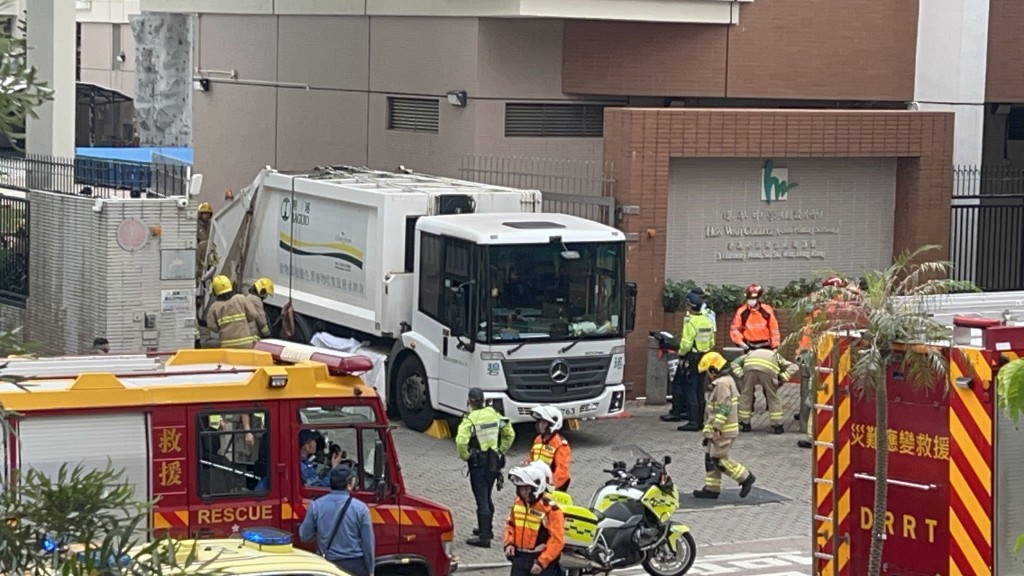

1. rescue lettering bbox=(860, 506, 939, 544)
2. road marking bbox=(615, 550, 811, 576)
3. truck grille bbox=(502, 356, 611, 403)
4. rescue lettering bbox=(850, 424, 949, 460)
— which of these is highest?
rescue lettering bbox=(850, 424, 949, 460)

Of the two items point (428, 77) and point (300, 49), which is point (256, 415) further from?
point (300, 49)

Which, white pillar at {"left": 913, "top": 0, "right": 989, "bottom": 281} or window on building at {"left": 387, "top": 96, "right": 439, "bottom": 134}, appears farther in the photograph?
white pillar at {"left": 913, "top": 0, "right": 989, "bottom": 281}

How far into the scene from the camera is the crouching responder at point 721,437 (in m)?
17.1

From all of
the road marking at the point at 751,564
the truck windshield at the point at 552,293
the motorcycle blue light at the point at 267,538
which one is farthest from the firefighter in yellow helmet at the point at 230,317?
the motorcycle blue light at the point at 267,538

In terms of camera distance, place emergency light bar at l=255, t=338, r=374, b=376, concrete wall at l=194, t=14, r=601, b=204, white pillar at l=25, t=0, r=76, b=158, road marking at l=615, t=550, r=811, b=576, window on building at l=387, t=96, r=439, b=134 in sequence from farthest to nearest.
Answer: window on building at l=387, t=96, r=439, b=134, concrete wall at l=194, t=14, r=601, b=204, white pillar at l=25, t=0, r=76, b=158, road marking at l=615, t=550, r=811, b=576, emergency light bar at l=255, t=338, r=374, b=376

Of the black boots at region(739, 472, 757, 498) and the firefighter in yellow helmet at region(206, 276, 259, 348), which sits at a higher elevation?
the firefighter in yellow helmet at region(206, 276, 259, 348)

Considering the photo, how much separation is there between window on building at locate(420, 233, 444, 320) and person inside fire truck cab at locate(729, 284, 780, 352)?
4.08 metres

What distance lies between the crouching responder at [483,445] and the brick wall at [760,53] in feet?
34.6

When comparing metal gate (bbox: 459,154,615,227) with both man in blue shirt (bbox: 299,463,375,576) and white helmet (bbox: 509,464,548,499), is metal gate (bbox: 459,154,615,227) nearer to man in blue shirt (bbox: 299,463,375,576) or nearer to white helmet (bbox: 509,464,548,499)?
white helmet (bbox: 509,464,548,499)

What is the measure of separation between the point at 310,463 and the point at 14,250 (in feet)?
37.5

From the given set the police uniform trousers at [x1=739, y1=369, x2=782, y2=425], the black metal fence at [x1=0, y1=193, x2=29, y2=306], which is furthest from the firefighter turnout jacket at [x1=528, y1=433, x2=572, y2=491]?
the black metal fence at [x1=0, y1=193, x2=29, y2=306]

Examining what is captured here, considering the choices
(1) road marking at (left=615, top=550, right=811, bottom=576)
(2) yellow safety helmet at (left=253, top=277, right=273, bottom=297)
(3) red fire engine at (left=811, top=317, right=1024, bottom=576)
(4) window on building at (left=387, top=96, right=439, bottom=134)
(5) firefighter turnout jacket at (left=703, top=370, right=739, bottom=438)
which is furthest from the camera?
(4) window on building at (left=387, top=96, right=439, bottom=134)

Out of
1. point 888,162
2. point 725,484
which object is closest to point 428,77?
point 888,162

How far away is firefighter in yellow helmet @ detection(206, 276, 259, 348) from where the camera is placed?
20734mm
